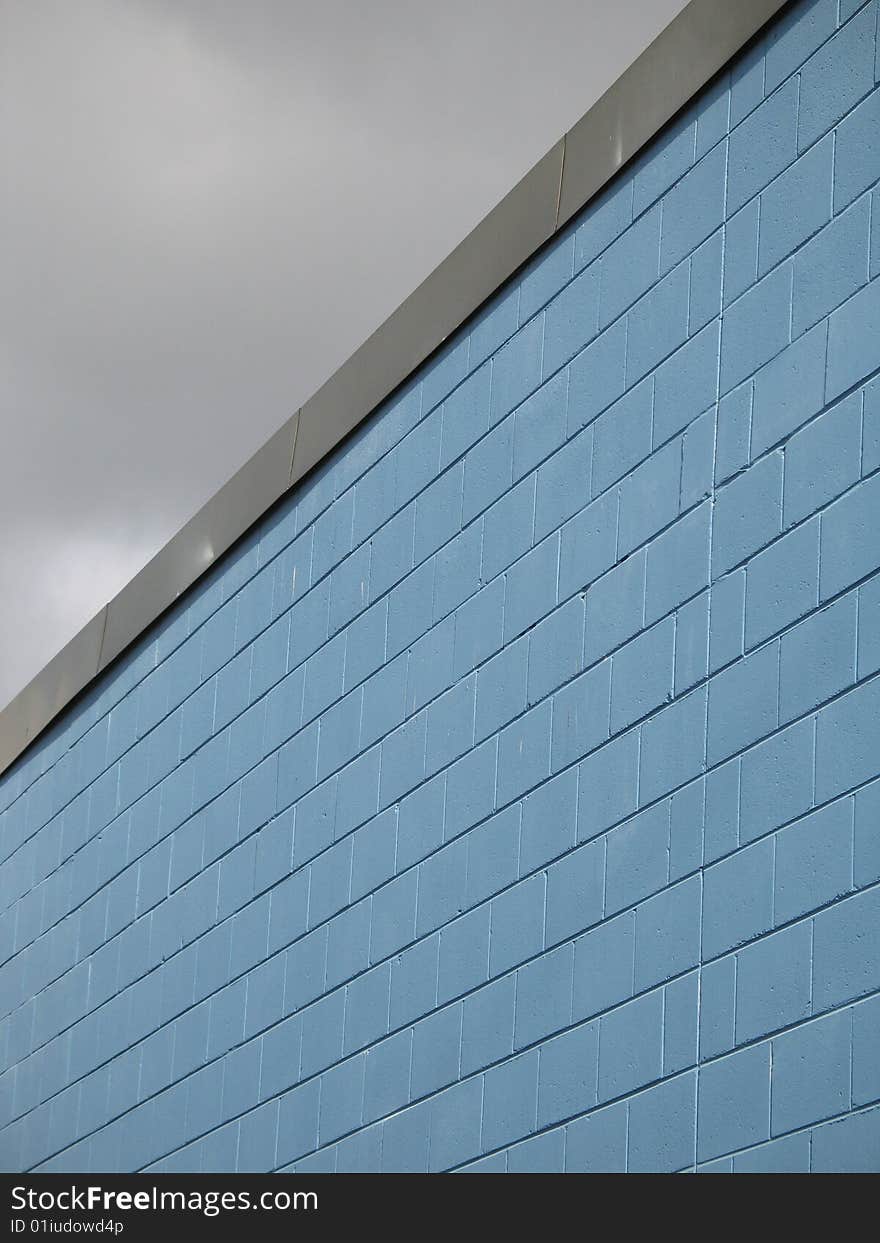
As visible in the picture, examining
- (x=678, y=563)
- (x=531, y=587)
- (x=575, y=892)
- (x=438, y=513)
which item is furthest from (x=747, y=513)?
(x=438, y=513)

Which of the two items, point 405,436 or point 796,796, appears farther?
point 405,436

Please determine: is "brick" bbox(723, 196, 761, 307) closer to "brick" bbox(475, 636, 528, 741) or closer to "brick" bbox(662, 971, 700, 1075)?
"brick" bbox(475, 636, 528, 741)

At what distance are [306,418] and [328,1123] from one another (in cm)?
359

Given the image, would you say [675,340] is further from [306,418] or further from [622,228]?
[306,418]

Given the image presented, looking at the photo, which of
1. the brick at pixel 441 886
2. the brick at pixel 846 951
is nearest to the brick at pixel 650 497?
the brick at pixel 441 886

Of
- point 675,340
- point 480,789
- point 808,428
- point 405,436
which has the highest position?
point 405,436

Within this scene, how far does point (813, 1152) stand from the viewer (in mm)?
5746

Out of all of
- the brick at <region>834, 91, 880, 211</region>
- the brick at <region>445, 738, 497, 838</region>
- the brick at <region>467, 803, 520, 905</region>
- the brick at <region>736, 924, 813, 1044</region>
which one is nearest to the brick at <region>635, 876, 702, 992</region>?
the brick at <region>736, 924, 813, 1044</region>

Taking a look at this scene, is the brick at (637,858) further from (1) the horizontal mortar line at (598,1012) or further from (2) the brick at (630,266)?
(2) the brick at (630,266)

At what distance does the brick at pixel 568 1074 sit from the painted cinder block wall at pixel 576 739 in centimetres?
1

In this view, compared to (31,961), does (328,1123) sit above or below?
below

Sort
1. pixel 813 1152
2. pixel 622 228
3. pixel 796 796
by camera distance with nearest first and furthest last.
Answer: pixel 813 1152 → pixel 796 796 → pixel 622 228

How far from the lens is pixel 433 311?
9.12 meters

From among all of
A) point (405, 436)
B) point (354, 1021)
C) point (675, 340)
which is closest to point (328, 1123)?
point (354, 1021)
